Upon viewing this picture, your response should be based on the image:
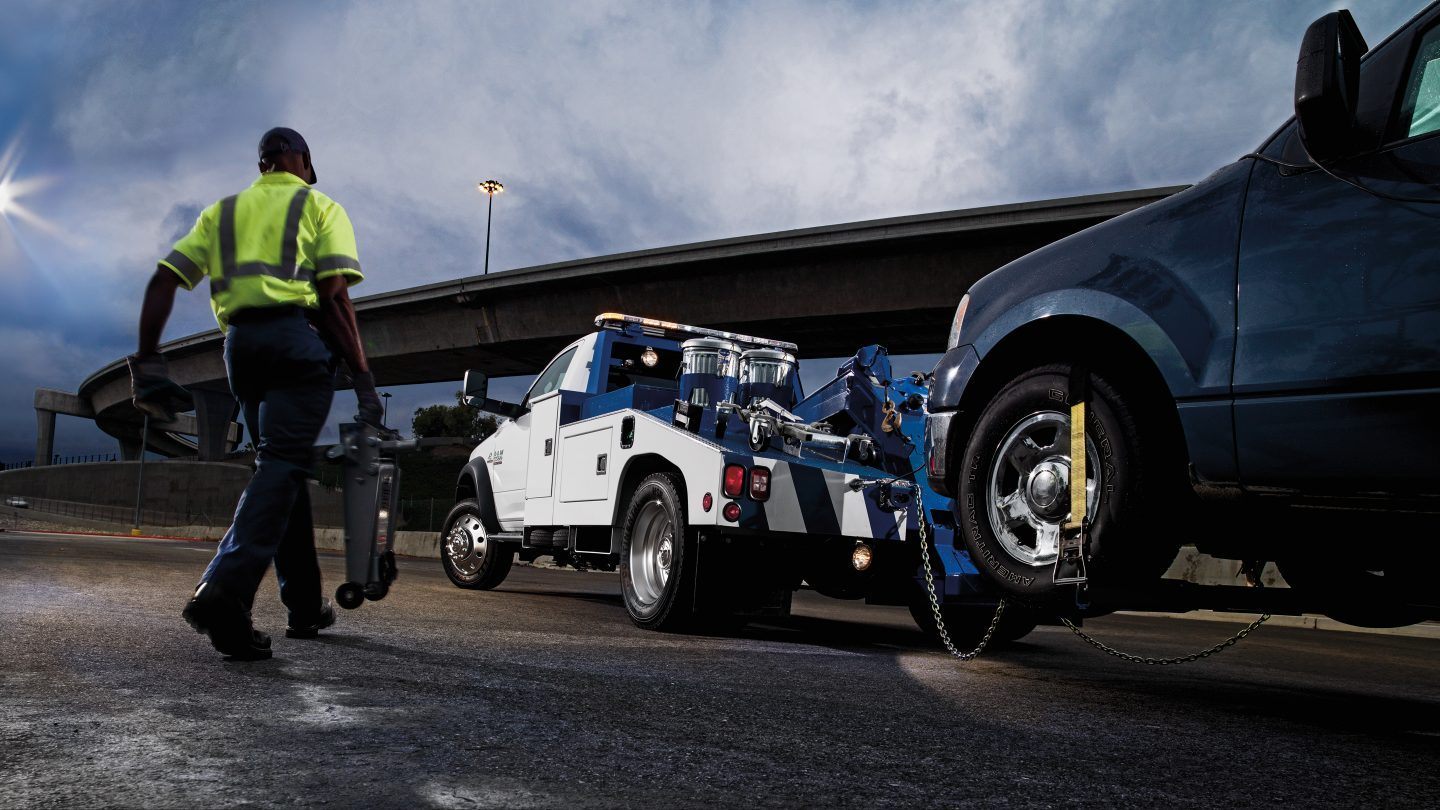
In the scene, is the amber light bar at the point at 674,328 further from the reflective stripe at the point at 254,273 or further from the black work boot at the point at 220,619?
the black work boot at the point at 220,619

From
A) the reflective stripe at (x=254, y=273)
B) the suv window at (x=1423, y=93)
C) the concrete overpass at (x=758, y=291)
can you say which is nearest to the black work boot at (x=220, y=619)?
the reflective stripe at (x=254, y=273)

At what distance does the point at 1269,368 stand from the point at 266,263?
3.72 metres

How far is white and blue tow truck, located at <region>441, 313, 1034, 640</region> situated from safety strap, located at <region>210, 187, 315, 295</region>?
2911 millimetres

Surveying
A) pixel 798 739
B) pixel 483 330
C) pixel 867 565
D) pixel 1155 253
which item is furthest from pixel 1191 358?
pixel 483 330

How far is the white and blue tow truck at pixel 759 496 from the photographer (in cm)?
661

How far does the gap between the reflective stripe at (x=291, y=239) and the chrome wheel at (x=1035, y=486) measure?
9.76ft

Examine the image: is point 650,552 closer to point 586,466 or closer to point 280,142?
point 586,466

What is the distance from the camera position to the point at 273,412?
4.34 meters

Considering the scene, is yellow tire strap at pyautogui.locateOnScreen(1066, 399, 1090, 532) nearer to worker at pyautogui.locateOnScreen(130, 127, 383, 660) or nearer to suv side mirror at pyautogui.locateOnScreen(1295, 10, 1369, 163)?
suv side mirror at pyautogui.locateOnScreen(1295, 10, 1369, 163)

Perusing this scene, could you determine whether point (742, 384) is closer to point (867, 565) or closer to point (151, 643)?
point (867, 565)

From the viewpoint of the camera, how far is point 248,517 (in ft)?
13.8

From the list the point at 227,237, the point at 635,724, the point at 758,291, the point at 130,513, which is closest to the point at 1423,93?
the point at 635,724

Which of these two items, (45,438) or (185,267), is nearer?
(185,267)

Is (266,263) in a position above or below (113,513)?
above
